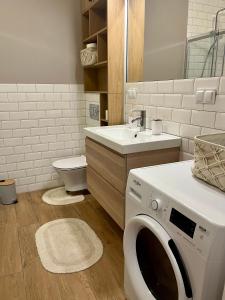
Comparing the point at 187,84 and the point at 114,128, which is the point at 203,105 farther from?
the point at 114,128

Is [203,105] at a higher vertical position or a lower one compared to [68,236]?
higher

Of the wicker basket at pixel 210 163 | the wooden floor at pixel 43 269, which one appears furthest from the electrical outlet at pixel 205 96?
the wooden floor at pixel 43 269

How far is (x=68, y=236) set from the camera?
195cm

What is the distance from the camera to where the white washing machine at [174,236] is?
0.71 meters

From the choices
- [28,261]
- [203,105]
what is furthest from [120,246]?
[203,105]

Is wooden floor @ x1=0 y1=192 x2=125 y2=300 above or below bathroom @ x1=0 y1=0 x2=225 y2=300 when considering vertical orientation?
below

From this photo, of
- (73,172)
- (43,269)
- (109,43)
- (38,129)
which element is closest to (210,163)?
(43,269)

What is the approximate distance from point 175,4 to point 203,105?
105 cm

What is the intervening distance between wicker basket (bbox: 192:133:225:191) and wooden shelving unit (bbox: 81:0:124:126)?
1.39 meters

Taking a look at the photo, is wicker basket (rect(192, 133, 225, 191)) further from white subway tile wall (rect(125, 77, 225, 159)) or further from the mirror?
the mirror

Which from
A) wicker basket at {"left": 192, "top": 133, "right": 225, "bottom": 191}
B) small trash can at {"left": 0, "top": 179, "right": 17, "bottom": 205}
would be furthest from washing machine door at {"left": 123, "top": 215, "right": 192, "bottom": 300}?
small trash can at {"left": 0, "top": 179, "right": 17, "bottom": 205}

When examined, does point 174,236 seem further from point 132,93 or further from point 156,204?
point 132,93

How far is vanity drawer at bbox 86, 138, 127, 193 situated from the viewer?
1.53 metres

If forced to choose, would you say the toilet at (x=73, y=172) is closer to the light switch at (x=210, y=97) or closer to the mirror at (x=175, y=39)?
the mirror at (x=175, y=39)
